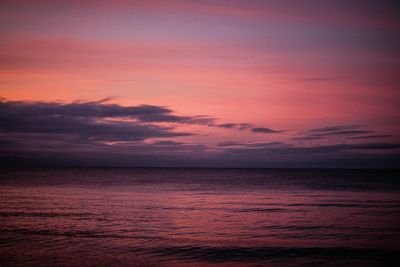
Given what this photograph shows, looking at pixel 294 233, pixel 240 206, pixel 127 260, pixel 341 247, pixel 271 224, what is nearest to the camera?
pixel 127 260

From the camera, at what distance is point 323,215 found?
38.1 metres

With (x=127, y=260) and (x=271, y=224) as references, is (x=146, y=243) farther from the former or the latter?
(x=271, y=224)

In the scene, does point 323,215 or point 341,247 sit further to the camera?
point 323,215

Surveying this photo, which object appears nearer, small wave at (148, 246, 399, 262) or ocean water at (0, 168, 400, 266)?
ocean water at (0, 168, 400, 266)

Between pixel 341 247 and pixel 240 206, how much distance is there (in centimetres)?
2106

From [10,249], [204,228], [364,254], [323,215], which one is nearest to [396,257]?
[364,254]

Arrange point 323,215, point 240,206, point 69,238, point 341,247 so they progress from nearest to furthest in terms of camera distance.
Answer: point 341,247, point 69,238, point 323,215, point 240,206

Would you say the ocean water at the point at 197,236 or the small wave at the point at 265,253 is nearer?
the ocean water at the point at 197,236

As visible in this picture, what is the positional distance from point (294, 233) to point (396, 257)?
24.8 ft

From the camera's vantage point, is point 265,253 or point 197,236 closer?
point 265,253

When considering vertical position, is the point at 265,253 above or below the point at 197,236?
below

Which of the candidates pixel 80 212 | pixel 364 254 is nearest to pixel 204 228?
pixel 364 254

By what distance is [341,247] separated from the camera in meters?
25.1

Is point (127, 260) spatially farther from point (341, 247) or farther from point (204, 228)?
point (341, 247)
